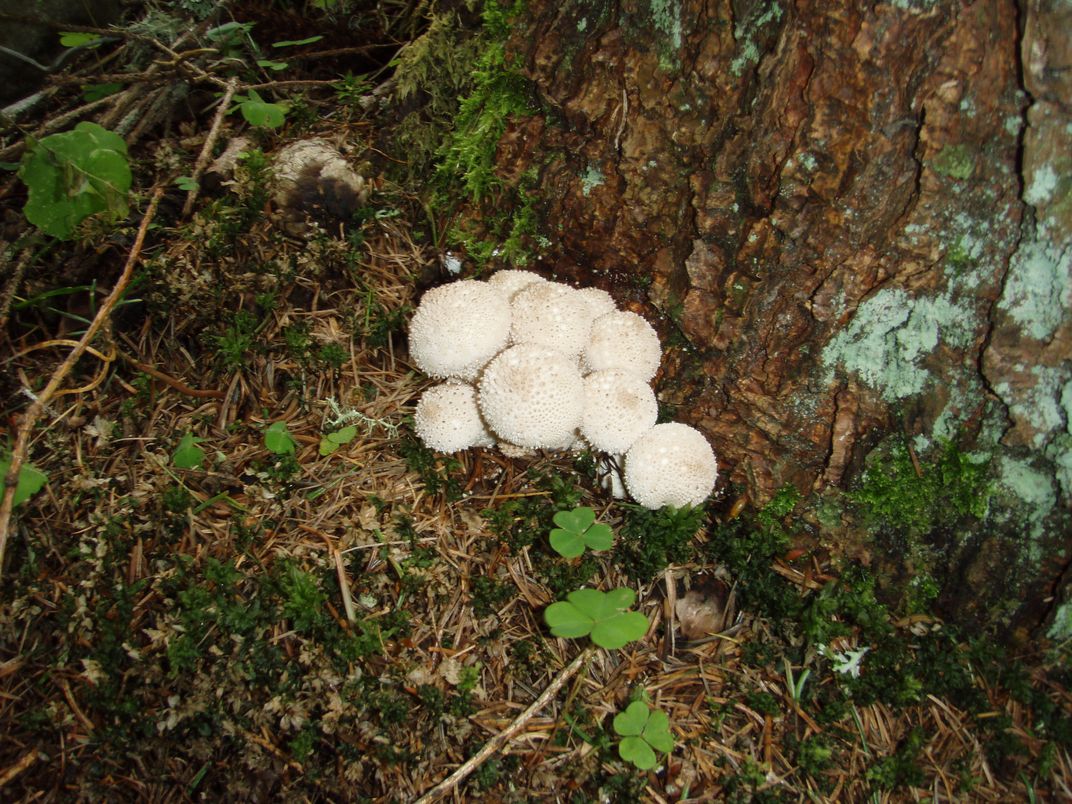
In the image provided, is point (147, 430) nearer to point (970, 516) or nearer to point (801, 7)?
point (801, 7)

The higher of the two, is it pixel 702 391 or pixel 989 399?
pixel 989 399

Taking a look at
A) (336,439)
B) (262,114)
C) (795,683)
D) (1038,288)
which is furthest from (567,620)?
(262,114)

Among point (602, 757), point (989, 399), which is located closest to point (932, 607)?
point (989, 399)

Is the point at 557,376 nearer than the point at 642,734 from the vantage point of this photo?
No

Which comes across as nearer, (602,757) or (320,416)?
(602,757)

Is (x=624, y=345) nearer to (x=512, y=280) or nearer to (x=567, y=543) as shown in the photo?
(x=512, y=280)

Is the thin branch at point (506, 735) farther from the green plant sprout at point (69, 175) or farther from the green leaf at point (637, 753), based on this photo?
the green plant sprout at point (69, 175)
